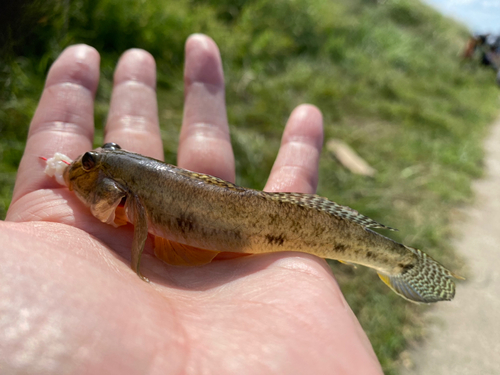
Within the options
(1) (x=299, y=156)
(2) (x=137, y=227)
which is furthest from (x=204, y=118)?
(2) (x=137, y=227)

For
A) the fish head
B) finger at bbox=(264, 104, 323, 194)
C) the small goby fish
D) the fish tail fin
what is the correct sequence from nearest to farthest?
the small goby fish
the fish head
the fish tail fin
finger at bbox=(264, 104, 323, 194)

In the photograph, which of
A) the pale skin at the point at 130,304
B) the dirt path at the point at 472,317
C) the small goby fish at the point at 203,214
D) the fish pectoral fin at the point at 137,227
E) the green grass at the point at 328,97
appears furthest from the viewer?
the green grass at the point at 328,97

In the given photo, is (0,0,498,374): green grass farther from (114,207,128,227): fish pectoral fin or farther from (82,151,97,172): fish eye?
(114,207,128,227): fish pectoral fin

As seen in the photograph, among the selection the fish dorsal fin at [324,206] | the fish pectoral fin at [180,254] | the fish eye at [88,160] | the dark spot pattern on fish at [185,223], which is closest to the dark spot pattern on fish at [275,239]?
the fish dorsal fin at [324,206]

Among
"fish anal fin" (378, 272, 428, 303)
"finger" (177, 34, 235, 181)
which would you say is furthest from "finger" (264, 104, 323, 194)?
"fish anal fin" (378, 272, 428, 303)

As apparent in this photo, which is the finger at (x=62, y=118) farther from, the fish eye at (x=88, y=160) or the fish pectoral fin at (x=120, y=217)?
the fish pectoral fin at (x=120, y=217)

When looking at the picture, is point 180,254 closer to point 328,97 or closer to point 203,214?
point 203,214

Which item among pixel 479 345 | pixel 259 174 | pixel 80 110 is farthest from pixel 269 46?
pixel 479 345
